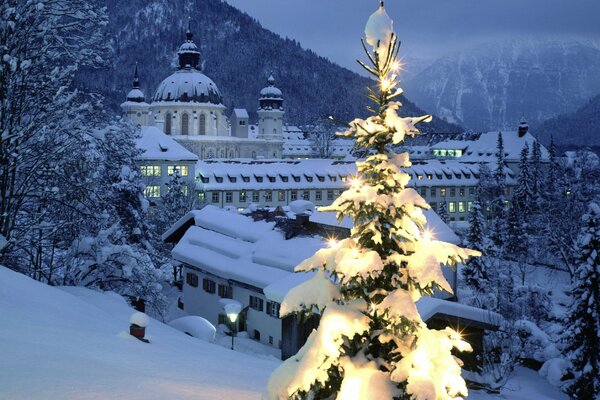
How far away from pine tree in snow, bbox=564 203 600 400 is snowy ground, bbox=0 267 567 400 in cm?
1929

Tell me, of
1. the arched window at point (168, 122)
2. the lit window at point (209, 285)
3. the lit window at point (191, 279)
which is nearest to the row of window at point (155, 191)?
the lit window at point (191, 279)

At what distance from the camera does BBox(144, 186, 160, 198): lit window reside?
70613 millimetres

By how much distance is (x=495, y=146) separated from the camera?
12381cm

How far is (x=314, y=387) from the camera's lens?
770 cm

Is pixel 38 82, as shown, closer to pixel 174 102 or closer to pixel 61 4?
pixel 61 4

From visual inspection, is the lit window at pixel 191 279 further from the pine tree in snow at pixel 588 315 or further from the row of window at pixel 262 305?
the pine tree in snow at pixel 588 315

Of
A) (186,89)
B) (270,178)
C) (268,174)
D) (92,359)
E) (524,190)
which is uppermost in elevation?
(186,89)

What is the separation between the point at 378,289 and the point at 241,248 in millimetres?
27608

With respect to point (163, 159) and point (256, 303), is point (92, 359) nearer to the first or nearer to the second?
point (256, 303)

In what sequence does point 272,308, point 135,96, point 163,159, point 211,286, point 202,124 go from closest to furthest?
1. point 272,308
2. point 211,286
3. point 163,159
4. point 202,124
5. point 135,96

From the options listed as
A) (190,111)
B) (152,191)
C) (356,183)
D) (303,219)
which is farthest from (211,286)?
(190,111)

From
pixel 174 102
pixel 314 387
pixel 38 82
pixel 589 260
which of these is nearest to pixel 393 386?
pixel 314 387

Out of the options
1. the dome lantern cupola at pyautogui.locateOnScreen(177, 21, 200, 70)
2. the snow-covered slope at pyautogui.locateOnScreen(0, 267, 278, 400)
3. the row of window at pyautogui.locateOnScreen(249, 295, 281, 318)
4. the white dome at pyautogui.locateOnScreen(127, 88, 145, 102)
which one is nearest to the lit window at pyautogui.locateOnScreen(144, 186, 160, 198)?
the row of window at pyautogui.locateOnScreen(249, 295, 281, 318)

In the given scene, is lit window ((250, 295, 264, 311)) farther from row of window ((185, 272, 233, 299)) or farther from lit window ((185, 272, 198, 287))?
lit window ((185, 272, 198, 287))
